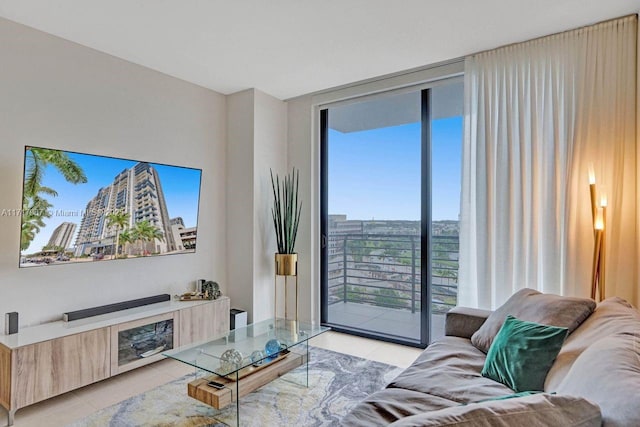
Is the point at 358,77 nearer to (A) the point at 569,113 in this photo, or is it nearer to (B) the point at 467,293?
(A) the point at 569,113

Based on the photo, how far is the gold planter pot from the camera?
393cm

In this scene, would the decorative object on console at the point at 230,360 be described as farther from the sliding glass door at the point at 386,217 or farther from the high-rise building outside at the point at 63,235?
the sliding glass door at the point at 386,217

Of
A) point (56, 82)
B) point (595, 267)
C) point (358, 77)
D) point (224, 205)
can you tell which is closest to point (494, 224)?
point (595, 267)

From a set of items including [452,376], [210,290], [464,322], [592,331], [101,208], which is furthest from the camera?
[210,290]

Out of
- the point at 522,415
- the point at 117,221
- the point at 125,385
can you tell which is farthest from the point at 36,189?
the point at 522,415

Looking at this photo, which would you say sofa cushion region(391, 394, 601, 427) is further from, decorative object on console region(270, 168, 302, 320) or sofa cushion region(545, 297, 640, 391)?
decorative object on console region(270, 168, 302, 320)

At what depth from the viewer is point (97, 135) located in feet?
10.2

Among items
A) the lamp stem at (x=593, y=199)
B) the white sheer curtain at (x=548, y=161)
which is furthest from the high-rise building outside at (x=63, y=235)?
the lamp stem at (x=593, y=199)

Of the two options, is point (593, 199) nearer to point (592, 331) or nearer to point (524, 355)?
point (592, 331)

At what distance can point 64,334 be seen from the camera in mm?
2506

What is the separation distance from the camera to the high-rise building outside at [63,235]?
2713 millimetres

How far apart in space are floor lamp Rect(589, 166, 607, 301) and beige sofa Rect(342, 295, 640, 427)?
54 centimetres

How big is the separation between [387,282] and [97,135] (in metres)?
3.08

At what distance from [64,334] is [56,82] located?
1.90 metres
